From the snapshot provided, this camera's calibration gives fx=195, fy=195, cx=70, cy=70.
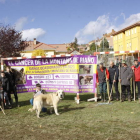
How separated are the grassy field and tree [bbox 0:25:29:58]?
1236 centimetres

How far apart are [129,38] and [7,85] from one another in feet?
142

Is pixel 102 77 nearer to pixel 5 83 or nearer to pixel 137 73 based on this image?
pixel 137 73

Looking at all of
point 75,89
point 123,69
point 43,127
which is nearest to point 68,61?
point 75,89

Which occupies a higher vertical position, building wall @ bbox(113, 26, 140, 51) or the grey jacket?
building wall @ bbox(113, 26, 140, 51)

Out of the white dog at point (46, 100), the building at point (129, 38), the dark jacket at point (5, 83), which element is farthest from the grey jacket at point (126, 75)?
the building at point (129, 38)

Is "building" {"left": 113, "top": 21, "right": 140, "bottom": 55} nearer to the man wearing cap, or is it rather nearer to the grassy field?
the man wearing cap

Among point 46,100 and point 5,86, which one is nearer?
point 46,100

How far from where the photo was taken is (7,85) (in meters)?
9.12

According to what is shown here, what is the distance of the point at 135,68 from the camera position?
31.9 feet

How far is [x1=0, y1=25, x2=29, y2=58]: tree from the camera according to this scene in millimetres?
19806

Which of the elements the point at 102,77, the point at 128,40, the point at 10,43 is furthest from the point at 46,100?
the point at 128,40

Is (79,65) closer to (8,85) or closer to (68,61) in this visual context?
(68,61)

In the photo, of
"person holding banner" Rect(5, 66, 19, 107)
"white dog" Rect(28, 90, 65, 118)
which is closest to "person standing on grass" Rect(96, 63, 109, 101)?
"white dog" Rect(28, 90, 65, 118)

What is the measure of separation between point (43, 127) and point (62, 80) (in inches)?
159
